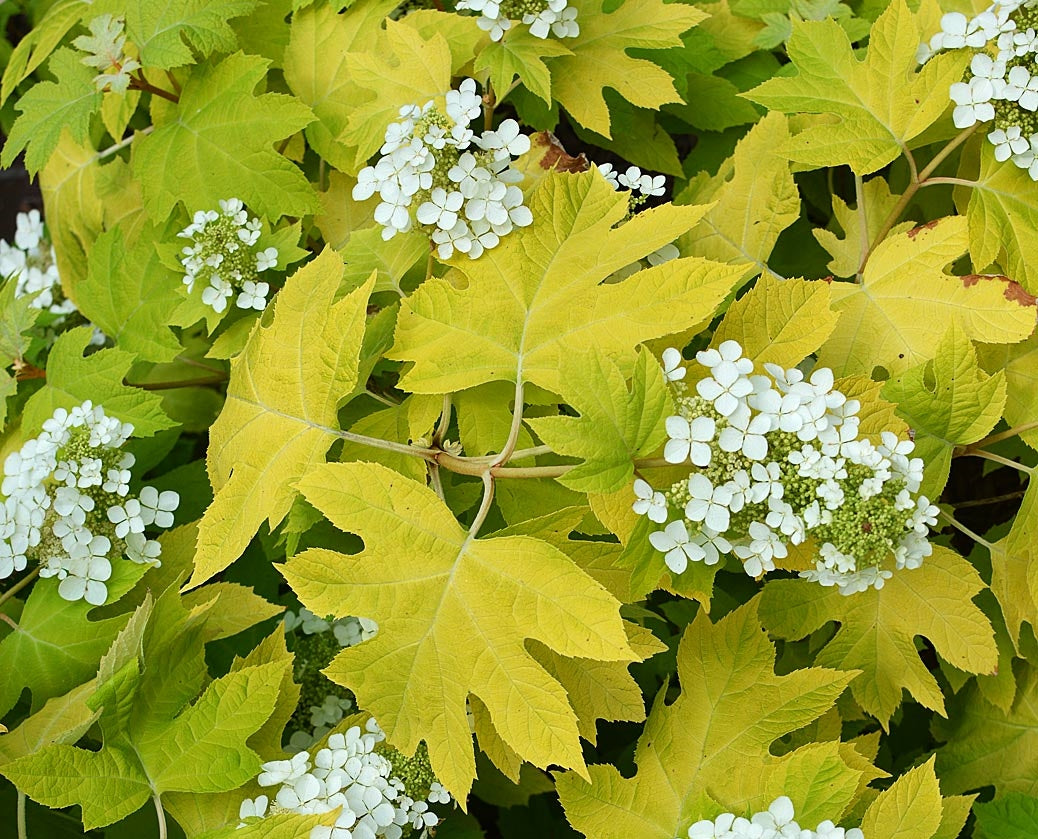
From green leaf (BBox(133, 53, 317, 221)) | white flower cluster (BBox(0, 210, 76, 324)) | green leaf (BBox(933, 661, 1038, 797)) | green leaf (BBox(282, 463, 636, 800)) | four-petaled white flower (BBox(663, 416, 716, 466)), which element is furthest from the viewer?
white flower cluster (BBox(0, 210, 76, 324))

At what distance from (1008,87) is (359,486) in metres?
1.17

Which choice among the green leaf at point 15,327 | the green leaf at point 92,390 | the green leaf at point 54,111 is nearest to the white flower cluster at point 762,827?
the green leaf at point 92,390

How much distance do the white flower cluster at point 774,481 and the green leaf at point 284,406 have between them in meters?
0.55

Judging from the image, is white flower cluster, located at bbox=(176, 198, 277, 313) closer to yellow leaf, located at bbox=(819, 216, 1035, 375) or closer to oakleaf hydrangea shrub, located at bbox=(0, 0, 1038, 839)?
oakleaf hydrangea shrub, located at bbox=(0, 0, 1038, 839)

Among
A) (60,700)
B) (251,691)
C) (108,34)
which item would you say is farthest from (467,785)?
(108,34)

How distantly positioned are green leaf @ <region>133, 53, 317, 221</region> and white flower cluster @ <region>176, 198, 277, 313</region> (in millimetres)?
101

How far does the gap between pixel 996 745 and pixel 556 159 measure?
4.42 ft

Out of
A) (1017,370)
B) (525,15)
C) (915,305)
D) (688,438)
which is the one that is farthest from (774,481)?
(525,15)

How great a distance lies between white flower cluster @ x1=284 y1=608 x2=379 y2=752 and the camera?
1.75 metres

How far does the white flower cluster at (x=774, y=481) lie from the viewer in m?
1.17

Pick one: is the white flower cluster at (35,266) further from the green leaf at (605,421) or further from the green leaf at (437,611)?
the green leaf at (605,421)

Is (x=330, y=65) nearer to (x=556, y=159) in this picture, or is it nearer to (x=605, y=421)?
(x=556, y=159)

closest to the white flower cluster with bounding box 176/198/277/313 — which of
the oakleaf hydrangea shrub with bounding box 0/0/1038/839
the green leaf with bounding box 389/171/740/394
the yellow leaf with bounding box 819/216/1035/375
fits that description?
the oakleaf hydrangea shrub with bounding box 0/0/1038/839

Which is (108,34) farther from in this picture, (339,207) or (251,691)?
(251,691)
